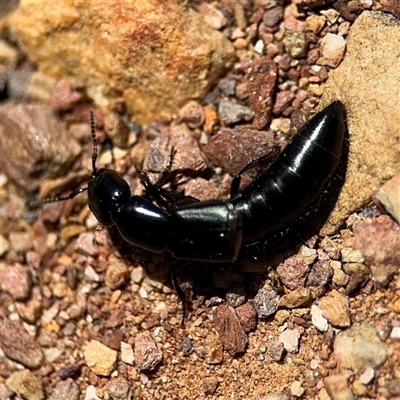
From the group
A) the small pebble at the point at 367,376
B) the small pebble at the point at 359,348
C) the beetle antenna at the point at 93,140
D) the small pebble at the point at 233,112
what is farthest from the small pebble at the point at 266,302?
the beetle antenna at the point at 93,140

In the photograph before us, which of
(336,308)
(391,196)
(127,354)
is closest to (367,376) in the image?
(336,308)

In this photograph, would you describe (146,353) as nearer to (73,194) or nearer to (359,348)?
(73,194)

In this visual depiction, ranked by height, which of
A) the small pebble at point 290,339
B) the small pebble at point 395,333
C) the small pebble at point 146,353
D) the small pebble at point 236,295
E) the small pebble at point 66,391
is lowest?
the small pebble at point 66,391

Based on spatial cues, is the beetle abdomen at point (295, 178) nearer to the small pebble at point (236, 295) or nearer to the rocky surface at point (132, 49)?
the small pebble at point (236, 295)

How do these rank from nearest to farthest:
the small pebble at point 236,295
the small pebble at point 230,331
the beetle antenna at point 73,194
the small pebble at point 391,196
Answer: the small pebble at point 391,196 < the small pebble at point 230,331 < the small pebble at point 236,295 < the beetle antenna at point 73,194

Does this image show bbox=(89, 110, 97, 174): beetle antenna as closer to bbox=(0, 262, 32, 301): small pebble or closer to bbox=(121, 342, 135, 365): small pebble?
bbox=(0, 262, 32, 301): small pebble

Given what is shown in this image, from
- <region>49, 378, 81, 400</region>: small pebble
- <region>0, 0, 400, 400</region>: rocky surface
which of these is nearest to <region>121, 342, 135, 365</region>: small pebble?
<region>0, 0, 400, 400</region>: rocky surface

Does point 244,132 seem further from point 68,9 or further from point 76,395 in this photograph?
point 76,395

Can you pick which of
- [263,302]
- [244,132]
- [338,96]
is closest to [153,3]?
[244,132]
